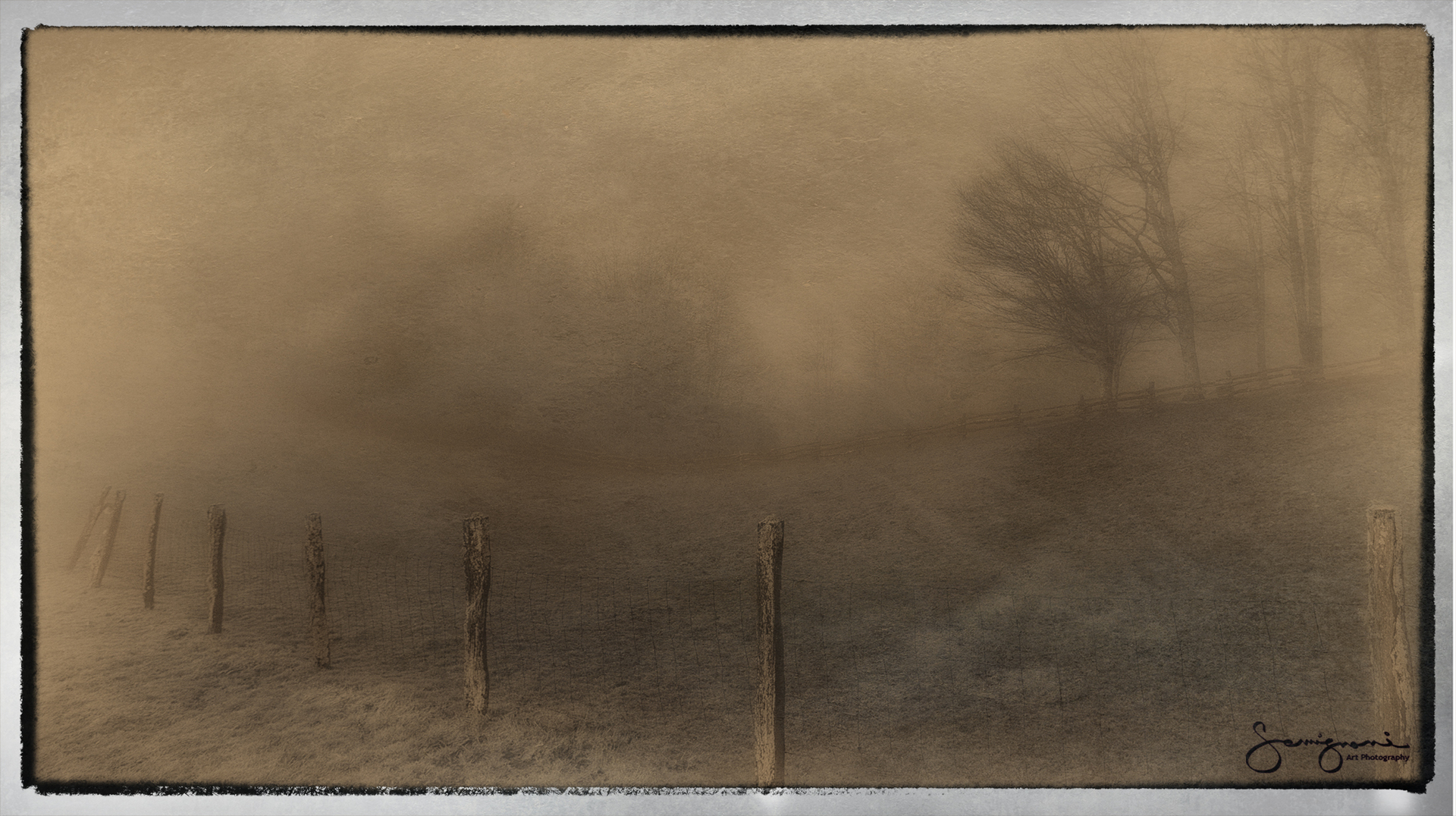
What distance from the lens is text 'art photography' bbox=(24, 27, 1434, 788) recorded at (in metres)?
7.20

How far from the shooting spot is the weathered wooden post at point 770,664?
719cm

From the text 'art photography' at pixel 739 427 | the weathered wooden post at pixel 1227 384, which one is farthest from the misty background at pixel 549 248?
the weathered wooden post at pixel 1227 384

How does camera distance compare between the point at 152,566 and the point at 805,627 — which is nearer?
the point at 152,566

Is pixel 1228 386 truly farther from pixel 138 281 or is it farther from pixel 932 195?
pixel 138 281

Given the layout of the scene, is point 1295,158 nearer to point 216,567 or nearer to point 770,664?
point 770,664

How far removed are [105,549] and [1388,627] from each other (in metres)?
6.96

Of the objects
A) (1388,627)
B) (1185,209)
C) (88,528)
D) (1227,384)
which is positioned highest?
(1185,209)

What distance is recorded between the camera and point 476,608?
726 centimetres

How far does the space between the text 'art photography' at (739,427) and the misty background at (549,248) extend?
0.08ft

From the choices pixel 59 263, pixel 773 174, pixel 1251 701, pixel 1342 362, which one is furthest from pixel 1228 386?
pixel 59 263

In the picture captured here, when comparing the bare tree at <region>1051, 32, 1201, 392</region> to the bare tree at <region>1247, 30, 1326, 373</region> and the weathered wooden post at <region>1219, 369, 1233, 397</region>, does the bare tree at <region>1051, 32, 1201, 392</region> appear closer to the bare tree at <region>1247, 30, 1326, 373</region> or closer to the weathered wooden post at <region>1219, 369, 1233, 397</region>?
the weathered wooden post at <region>1219, 369, 1233, 397</region>

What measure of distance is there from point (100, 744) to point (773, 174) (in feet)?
15.8
